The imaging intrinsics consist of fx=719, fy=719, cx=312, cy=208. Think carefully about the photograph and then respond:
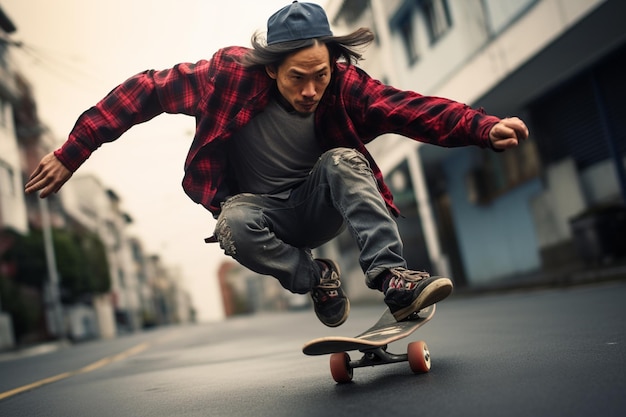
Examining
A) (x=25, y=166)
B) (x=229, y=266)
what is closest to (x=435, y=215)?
(x=25, y=166)

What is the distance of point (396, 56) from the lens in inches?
702

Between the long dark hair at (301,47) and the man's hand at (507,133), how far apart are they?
0.70 meters

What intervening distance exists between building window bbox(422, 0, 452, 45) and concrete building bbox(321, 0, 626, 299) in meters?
0.03

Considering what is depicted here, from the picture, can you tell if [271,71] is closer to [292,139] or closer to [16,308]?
[292,139]

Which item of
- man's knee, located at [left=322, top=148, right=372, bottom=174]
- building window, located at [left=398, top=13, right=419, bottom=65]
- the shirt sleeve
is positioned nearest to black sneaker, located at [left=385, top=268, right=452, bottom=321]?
man's knee, located at [left=322, top=148, right=372, bottom=174]

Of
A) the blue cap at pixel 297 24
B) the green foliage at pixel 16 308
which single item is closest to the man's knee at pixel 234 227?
the blue cap at pixel 297 24

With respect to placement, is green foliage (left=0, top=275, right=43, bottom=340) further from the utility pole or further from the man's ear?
the man's ear

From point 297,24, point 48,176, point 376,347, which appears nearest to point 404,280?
point 376,347

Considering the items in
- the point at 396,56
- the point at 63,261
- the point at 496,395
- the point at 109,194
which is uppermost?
the point at 109,194

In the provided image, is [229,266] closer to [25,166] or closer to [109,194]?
[109,194]

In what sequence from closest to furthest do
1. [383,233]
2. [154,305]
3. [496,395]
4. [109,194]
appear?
1. [496,395]
2. [383,233]
3. [109,194]
4. [154,305]

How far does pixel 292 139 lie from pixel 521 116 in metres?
11.5

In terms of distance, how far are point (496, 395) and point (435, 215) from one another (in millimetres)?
18547

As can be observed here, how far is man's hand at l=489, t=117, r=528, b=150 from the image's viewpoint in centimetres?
282
